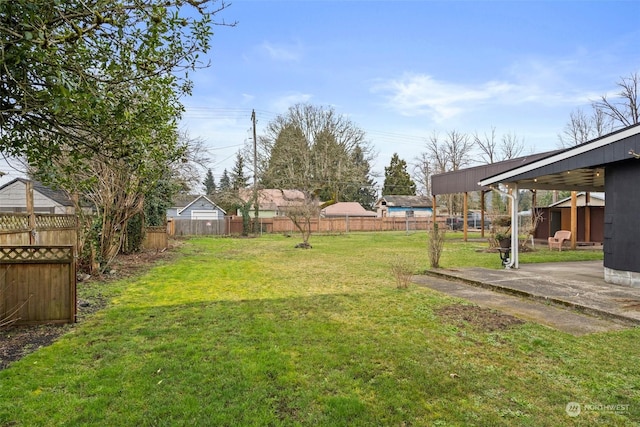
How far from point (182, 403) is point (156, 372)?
27.9 inches

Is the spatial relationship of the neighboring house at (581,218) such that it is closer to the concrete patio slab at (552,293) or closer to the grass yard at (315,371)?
the concrete patio slab at (552,293)

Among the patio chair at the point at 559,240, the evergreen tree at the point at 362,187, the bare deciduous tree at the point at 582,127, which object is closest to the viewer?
the patio chair at the point at 559,240

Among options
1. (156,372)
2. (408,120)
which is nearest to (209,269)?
(156,372)

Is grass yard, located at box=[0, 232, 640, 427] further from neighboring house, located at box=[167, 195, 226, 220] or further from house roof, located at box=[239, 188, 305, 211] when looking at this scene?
neighboring house, located at box=[167, 195, 226, 220]

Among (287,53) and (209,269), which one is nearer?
(209,269)

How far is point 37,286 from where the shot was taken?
4.70 metres

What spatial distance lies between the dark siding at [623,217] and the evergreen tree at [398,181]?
133ft

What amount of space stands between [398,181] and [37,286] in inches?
1784

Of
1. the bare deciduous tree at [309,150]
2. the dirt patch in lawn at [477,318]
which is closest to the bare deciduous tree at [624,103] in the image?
the bare deciduous tree at [309,150]

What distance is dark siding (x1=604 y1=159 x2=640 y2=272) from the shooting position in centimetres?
641

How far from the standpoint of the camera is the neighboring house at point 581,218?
16.1 meters

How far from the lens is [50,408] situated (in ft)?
8.70

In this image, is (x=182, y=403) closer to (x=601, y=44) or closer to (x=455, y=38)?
(x=455, y=38)

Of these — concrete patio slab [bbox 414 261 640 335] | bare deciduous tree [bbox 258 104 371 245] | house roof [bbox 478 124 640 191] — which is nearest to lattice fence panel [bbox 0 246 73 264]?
concrete patio slab [bbox 414 261 640 335]
